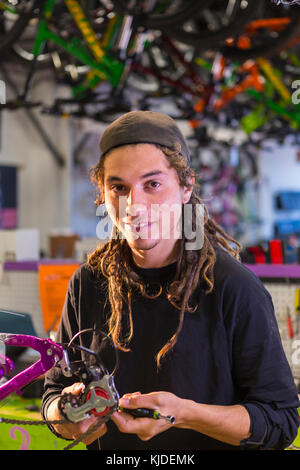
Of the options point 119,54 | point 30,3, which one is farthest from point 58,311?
point 119,54

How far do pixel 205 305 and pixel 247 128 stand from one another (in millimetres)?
7053

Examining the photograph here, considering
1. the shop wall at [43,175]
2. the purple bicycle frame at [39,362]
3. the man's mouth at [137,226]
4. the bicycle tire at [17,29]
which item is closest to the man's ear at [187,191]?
the man's mouth at [137,226]

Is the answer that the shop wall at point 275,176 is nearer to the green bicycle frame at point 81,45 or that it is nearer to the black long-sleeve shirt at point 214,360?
the green bicycle frame at point 81,45

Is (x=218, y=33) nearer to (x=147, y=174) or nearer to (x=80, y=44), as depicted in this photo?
(x=80, y=44)

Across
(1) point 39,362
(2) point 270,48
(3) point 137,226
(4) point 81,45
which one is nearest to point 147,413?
(1) point 39,362

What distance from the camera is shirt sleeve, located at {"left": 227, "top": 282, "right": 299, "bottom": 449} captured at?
0.92 m

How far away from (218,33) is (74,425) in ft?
9.89

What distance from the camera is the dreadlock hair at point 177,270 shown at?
972 mm

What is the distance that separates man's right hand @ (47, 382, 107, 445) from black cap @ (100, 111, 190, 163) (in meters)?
0.39

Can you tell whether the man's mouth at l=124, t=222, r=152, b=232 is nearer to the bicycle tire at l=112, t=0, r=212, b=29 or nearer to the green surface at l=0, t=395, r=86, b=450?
the green surface at l=0, t=395, r=86, b=450

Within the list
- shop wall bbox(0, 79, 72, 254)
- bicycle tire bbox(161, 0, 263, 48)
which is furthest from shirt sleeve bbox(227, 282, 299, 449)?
shop wall bbox(0, 79, 72, 254)

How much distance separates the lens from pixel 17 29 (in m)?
3.41

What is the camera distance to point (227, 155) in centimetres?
1190

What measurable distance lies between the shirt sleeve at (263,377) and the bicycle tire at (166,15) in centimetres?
250
